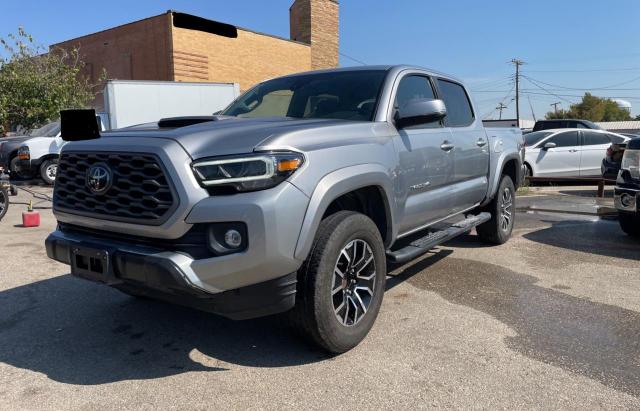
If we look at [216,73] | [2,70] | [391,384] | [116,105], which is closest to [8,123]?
[2,70]

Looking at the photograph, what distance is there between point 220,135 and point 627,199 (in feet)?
16.7

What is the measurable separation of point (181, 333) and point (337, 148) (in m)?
1.73

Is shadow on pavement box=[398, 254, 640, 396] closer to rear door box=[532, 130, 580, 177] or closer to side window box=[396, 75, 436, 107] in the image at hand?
side window box=[396, 75, 436, 107]

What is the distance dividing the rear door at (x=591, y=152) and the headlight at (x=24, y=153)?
14.0 meters

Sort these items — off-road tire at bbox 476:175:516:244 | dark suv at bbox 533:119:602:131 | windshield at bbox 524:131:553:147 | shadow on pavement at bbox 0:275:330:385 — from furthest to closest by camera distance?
dark suv at bbox 533:119:602:131, windshield at bbox 524:131:553:147, off-road tire at bbox 476:175:516:244, shadow on pavement at bbox 0:275:330:385

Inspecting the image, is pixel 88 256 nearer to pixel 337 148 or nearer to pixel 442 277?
pixel 337 148

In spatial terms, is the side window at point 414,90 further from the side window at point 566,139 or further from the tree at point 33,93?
the tree at point 33,93

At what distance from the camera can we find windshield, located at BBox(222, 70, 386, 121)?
4.06 meters

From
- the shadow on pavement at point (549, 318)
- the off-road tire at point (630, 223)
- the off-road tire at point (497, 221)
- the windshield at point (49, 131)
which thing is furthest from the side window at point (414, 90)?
the windshield at point (49, 131)

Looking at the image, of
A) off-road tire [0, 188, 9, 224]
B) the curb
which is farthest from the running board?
off-road tire [0, 188, 9, 224]

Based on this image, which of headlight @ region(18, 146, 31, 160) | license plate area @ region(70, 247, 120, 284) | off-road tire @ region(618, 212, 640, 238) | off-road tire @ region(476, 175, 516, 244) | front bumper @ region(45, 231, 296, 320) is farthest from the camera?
headlight @ region(18, 146, 31, 160)

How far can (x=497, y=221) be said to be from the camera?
20.3ft

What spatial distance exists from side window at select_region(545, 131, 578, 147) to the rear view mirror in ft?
40.2

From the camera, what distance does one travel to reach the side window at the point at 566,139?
13.3 meters
